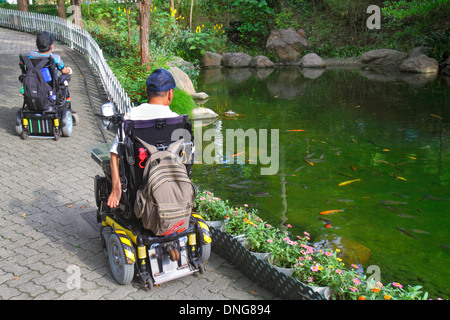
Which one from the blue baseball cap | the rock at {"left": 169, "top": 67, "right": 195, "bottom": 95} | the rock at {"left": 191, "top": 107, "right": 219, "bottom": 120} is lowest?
the rock at {"left": 191, "top": 107, "right": 219, "bottom": 120}

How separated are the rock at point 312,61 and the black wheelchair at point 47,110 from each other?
52.4 ft

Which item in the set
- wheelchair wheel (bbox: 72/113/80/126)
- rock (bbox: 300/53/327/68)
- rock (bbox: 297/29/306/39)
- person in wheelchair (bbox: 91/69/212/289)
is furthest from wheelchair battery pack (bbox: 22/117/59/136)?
rock (bbox: 297/29/306/39)

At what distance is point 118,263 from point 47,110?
4.57 meters

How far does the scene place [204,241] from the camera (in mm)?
4035

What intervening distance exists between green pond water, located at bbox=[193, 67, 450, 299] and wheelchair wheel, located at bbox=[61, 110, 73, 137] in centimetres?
239

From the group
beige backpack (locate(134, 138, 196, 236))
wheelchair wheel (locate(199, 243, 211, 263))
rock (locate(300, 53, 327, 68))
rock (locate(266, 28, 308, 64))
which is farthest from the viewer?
rock (locate(266, 28, 308, 64))

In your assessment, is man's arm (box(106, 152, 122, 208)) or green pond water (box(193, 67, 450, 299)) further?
green pond water (box(193, 67, 450, 299))

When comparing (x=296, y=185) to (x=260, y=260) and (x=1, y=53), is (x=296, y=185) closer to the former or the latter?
(x=260, y=260)

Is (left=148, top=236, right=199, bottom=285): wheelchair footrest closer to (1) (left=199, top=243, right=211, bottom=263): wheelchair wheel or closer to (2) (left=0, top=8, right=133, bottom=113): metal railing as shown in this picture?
(1) (left=199, top=243, right=211, bottom=263): wheelchair wheel

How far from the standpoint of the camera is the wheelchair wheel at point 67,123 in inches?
310

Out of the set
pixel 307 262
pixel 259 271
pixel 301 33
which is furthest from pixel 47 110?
pixel 301 33

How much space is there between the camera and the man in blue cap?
12.3 feet

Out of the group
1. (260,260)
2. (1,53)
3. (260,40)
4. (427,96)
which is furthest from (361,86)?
(260,260)

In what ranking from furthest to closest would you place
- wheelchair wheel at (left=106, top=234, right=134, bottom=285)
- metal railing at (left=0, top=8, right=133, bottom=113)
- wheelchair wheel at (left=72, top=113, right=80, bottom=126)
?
1. metal railing at (left=0, top=8, right=133, bottom=113)
2. wheelchair wheel at (left=72, top=113, right=80, bottom=126)
3. wheelchair wheel at (left=106, top=234, right=134, bottom=285)
